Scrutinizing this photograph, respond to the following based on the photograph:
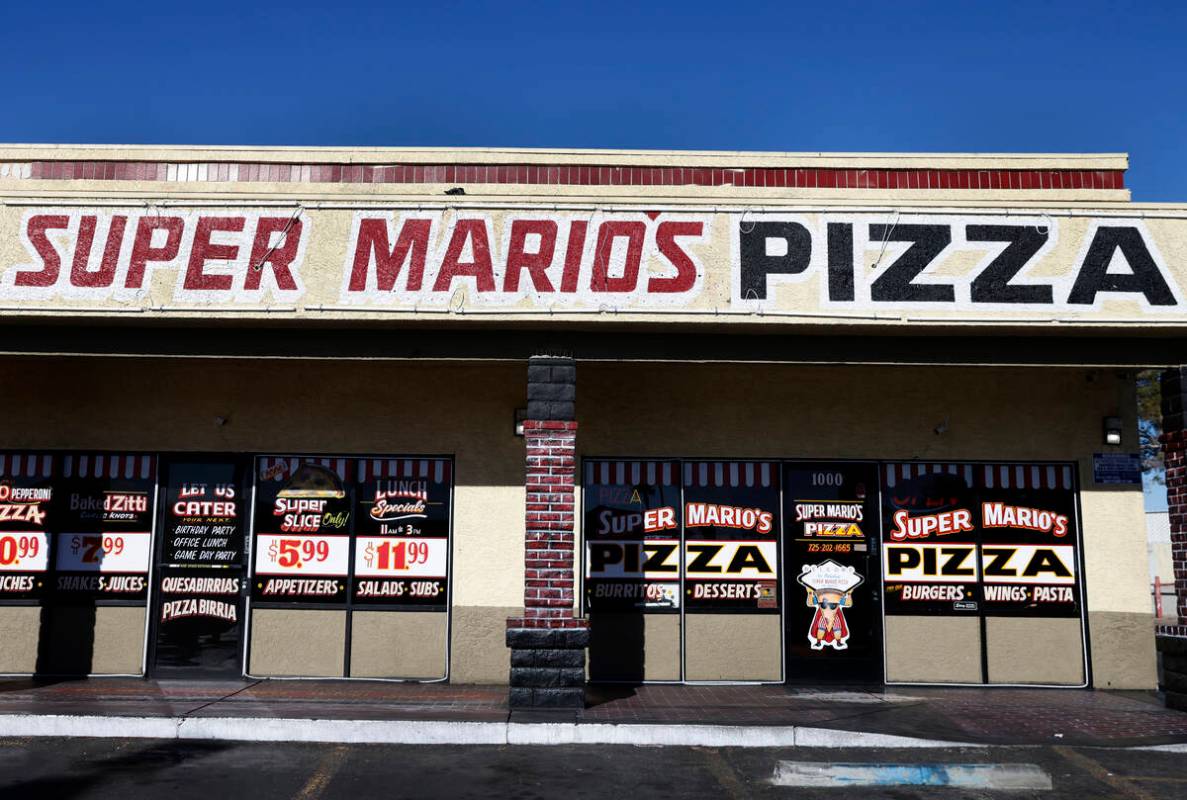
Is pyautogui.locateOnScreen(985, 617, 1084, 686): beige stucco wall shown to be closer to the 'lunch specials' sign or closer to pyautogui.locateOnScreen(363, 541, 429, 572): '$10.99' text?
the 'lunch specials' sign

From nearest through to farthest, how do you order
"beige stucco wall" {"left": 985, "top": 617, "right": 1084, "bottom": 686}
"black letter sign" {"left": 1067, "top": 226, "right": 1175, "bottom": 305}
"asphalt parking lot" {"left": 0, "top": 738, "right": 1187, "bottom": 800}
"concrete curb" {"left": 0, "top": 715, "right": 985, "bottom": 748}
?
1. "asphalt parking lot" {"left": 0, "top": 738, "right": 1187, "bottom": 800}
2. "concrete curb" {"left": 0, "top": 715, "right": 985, "bottom": 748}
3. "black letter sign" {"left": 1067, "top": 226, "right": 1175, "bottom": 305}
4. "beige stucco wall" {"left": 985, "top": 617, "right": 1084, "bottom": 686}

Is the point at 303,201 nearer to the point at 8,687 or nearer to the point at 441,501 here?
the point at 441,501

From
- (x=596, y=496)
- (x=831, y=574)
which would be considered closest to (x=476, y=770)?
(x=596, y=496)

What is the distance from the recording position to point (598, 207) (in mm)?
11336

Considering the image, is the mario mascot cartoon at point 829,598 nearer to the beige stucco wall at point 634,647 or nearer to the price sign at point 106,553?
the beige stucco wall at point 634,647

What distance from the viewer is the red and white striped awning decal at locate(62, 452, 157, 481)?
13.3m

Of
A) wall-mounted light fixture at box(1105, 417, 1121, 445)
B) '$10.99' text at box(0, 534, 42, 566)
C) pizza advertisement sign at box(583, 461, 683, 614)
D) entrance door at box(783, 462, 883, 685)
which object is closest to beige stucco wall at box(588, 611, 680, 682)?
pizza advertisement sign at box(583, 461, 683, 614)

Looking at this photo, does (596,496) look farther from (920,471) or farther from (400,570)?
(920,471)

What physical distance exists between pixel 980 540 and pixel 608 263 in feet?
20.0

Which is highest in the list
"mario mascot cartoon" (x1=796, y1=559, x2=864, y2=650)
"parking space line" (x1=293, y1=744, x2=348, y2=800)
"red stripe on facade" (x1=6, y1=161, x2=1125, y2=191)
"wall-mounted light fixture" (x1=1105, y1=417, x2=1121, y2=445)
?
"red stripe on facade" (x1=6, y1=161, x2=1125, y2=191)

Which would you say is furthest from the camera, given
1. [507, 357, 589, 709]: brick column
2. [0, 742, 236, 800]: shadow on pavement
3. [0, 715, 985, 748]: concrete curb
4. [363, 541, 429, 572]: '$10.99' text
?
[363, 541, 429, 572]: '$10.99' text

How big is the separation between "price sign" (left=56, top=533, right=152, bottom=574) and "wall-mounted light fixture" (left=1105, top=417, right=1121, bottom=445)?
12108 mm

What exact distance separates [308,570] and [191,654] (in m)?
1.73

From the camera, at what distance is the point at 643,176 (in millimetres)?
13227
